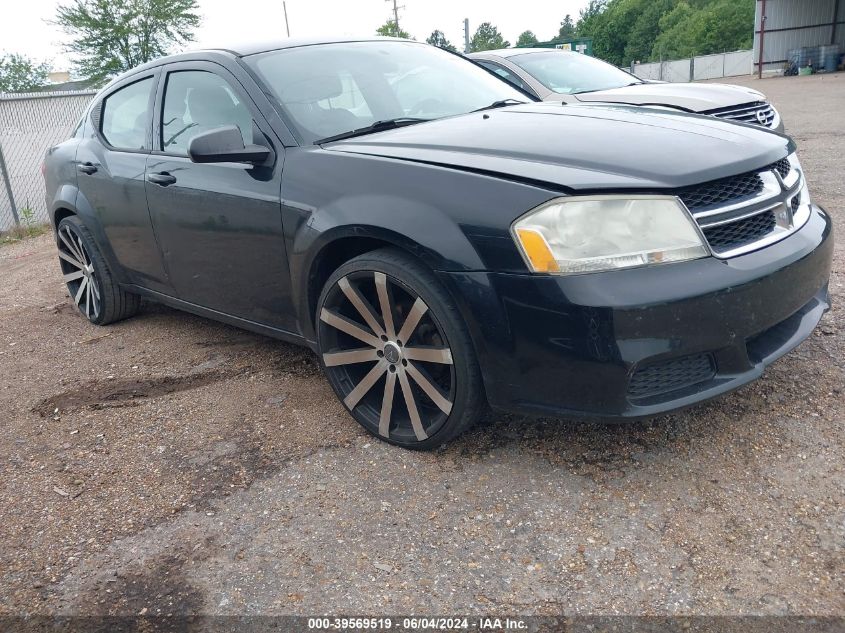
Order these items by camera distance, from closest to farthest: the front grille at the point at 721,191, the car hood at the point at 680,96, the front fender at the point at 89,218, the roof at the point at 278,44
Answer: the front grille at the point at 721,191 → the roof at the point at 278,44 → the front fender at the point at 89,218 → the car hood at the point at 680,96

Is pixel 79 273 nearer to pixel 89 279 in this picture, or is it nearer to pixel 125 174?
pixel 89 279

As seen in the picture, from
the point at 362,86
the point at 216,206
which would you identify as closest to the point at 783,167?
the point at 362,86

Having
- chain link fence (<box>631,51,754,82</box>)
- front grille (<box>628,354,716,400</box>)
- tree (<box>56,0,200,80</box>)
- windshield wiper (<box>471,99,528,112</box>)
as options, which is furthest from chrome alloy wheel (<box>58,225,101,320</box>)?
chain link fence (<box>631,51,754,82</box>)

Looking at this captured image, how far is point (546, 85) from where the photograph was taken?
286 inches

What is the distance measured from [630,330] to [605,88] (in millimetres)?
5673

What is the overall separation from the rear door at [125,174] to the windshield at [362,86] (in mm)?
1004

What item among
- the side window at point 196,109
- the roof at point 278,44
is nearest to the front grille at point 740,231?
the side window at point 196,109

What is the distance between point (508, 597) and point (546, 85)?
6.09 meters

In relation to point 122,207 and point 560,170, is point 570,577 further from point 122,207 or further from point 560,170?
point 122,207

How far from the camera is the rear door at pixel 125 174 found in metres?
4.03

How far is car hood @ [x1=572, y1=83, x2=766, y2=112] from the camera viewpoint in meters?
6.00

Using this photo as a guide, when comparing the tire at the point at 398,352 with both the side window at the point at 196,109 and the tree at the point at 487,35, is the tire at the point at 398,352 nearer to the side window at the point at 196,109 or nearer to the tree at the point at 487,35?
the side window at the point at 196,109

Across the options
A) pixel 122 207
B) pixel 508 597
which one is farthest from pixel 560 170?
pixel 122 207

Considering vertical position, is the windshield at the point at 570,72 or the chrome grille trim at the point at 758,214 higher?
the windshield at the point at 570,72
